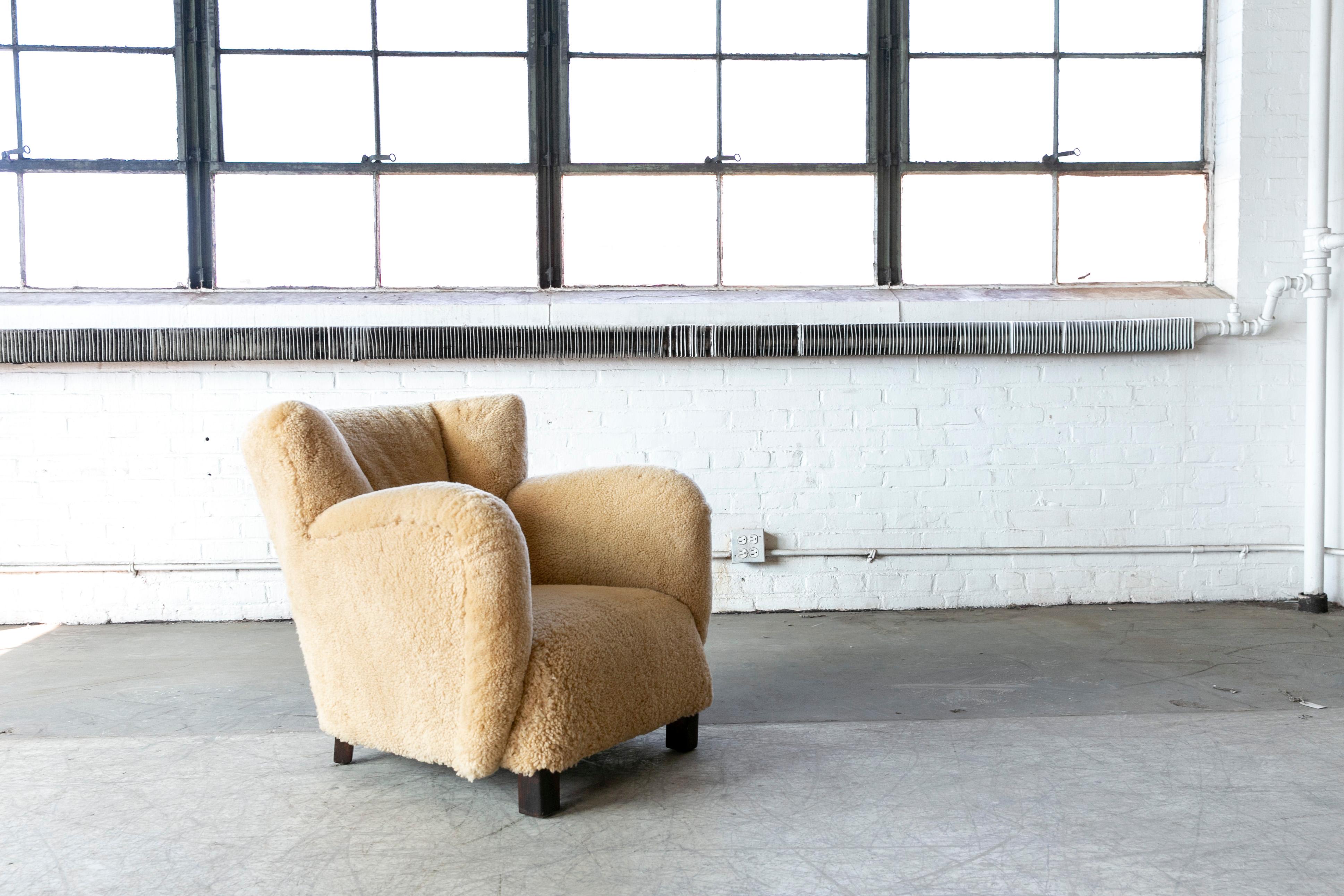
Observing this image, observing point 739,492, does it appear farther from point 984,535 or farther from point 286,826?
point 286,826

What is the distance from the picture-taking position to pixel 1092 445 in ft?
12.3

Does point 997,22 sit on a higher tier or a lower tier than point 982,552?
higher

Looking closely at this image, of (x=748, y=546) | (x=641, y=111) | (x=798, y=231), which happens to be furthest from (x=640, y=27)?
(x=748, y=546)

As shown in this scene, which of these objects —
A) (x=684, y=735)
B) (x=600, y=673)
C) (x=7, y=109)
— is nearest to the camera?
(x=600, y=673)

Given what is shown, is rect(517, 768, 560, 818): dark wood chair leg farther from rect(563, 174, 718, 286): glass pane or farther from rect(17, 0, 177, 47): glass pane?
rect(17, 0, 177, 47): glass pane

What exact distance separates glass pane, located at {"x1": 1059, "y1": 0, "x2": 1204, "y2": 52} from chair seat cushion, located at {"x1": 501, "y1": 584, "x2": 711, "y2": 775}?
2.97m

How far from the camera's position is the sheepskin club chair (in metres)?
1.76

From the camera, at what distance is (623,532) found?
2.22 metres

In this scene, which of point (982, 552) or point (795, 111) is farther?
point (795, 111)

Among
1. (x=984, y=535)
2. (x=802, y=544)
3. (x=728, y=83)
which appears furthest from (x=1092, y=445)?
(x=728, y=83)

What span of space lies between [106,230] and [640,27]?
2138 millimetres

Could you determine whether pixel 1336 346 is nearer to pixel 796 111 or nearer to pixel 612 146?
pixel 796 111

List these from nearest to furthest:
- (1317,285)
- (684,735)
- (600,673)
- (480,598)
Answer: (480,598) → (600,673) → (684,735) → (1317,285)

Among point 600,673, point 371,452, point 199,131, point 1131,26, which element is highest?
point 1131,26
